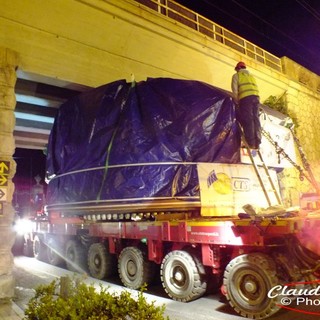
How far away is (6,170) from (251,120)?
201 inches

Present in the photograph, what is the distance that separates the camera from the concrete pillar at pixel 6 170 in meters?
6.37

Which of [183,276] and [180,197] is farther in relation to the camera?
[180,197]

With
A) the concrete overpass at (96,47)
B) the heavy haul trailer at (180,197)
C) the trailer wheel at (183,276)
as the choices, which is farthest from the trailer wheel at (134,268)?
the concrete overpass at (96,47)

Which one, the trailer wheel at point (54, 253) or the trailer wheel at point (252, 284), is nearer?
the trailer wheel at point (252, 284)

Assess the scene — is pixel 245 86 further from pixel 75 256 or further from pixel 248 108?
pixel 75 256

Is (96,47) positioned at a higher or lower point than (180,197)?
higher

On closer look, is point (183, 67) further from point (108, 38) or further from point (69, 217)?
point (69, 217)

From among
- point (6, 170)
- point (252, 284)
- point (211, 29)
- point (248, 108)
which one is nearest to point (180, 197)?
point (252, 284)

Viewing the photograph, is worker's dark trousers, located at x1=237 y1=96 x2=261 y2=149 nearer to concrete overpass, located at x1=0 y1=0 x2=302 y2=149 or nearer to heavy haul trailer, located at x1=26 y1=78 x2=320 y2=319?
heavy haul trailer, located at x1=26 y1=78 x2=320 y2=319

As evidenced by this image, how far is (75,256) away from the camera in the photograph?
29.7ft

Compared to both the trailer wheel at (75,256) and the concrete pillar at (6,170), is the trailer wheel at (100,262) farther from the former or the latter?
the concrete pillar at (6,170)

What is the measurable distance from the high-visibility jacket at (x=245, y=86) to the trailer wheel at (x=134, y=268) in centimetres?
396

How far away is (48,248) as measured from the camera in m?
10.9

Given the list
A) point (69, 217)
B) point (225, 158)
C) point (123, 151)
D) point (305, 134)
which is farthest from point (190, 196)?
point (305, 134)
